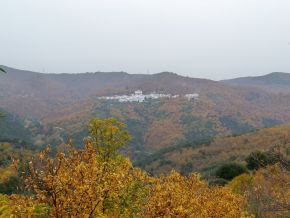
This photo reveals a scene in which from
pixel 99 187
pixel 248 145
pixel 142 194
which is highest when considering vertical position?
pixel 99 187

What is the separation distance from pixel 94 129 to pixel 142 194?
1218cm

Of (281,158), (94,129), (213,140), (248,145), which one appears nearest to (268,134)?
(248,145)

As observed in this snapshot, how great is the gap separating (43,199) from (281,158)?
724 centimetres

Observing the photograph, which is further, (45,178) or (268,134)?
(268,134)

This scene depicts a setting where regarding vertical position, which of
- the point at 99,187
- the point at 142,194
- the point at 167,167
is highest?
the point at 99,187

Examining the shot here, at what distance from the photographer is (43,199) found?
38.4ft

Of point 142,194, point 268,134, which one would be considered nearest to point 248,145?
point 268,134

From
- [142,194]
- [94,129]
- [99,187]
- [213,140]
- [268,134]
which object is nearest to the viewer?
[99,187]

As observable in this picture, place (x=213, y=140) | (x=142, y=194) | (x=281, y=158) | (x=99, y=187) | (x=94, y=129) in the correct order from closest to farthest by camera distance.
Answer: (x=99, y=187) → (x=281, y=158) → (x=142, y=194) → (x=94, y=129) → (x=213, y=140)

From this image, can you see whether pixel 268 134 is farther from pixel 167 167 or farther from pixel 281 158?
pixel 281 158

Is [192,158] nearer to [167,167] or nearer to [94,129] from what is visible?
[167,167]

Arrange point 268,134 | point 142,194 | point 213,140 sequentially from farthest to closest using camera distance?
1. point 213,140
2. point 268,134
3. point 142,194

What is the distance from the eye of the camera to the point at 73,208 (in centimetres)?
1131

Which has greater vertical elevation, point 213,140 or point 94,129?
point 94,129
